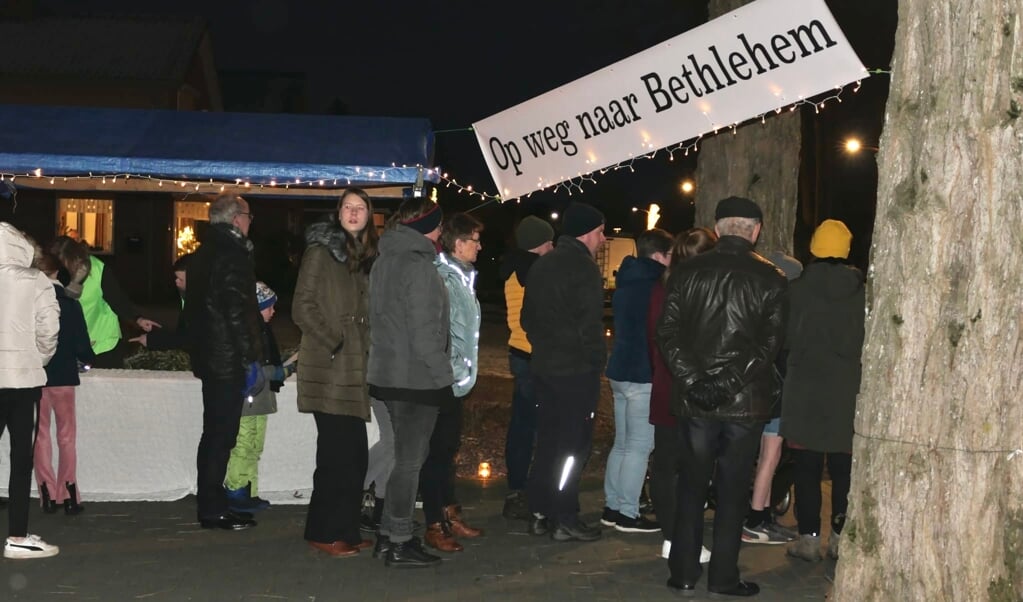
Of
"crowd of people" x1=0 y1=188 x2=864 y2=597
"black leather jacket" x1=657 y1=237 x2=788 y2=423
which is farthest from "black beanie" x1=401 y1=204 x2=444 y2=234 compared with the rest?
"black leather jacket" x1=657 y1=237 x2=788 y2=423

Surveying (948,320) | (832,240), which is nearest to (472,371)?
(832,240)

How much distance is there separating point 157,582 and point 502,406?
7085mm

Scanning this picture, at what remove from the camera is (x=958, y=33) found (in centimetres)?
424

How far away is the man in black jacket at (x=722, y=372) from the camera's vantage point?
19.3 feet

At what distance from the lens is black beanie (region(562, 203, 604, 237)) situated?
7.15 m

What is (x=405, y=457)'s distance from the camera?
21.0 ft

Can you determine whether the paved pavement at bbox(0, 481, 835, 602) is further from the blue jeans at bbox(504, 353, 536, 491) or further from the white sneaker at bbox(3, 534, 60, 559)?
the blue jeans at bbox(504, 353, 536, 491)

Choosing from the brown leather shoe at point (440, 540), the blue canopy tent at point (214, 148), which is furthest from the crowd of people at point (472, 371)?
the blue canopy tent at point (214, 148)

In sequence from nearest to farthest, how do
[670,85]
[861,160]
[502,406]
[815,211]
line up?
[670,85] → [502,406] → [815,211] → [861,160]

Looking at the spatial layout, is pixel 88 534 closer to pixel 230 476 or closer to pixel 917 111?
pixel 230 476

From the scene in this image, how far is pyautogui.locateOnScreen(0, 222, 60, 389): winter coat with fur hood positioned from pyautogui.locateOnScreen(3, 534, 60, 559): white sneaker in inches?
33.4

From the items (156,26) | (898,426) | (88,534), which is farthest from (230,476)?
(156,26)

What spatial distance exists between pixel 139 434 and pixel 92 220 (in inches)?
985

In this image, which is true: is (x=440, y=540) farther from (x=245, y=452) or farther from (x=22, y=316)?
(x=22, y=316)
